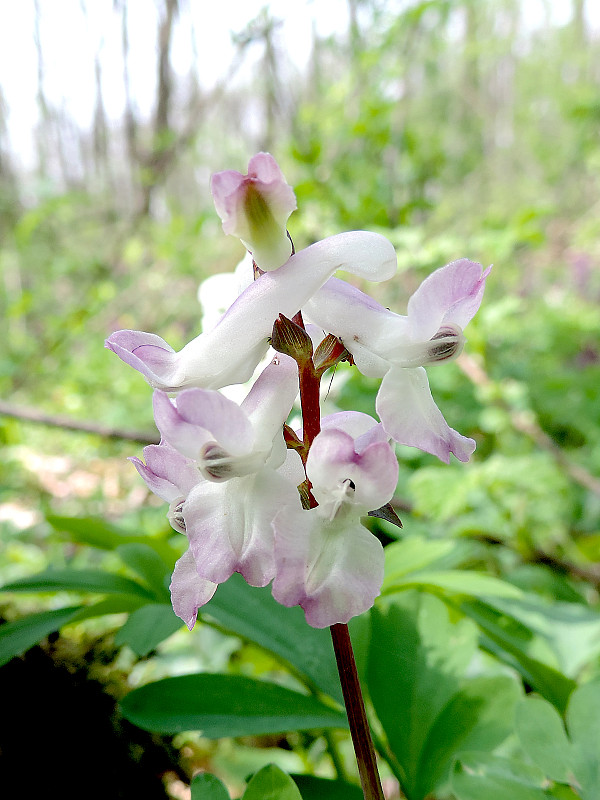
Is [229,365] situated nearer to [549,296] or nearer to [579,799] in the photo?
[579,799]

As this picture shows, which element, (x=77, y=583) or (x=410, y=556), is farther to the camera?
(x=410, y=556)

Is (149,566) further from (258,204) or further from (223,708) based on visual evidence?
(258,204)

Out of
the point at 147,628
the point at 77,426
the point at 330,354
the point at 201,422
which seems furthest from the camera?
the point at 77,426

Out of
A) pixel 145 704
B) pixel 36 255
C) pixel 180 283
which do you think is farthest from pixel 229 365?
pixel 36 255

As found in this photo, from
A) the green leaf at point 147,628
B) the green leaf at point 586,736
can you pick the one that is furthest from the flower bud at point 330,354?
the green leaf at point 586,736

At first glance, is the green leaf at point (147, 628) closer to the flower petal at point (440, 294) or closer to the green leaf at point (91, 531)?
the green leaf at point (91, 531)

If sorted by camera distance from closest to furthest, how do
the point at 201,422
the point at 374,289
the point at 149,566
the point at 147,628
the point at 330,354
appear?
the point at 201,422
the point at 330,354
the point at 147,628
the point at 149,566
the point at 374,289

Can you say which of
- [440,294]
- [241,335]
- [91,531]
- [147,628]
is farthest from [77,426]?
[440,294]
